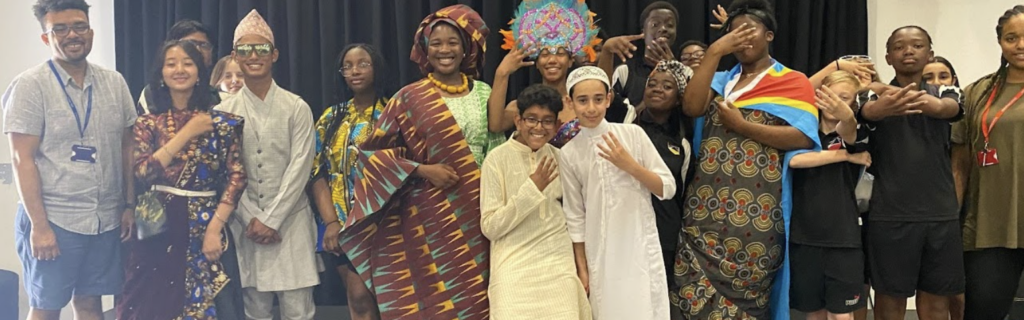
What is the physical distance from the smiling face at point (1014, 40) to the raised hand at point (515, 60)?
166 cm

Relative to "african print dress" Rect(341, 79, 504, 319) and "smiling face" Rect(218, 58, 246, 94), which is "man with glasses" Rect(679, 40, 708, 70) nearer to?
"african print dress" Rect(341, 79, 504, 319)

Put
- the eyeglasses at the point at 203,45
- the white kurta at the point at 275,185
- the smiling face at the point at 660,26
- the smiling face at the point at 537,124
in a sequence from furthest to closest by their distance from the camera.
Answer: the eyeglasses at the point at 203,45, the smiling face at the point at 660,26, the white kurta at the point at 275,185, the smiling face at the point at 537,124

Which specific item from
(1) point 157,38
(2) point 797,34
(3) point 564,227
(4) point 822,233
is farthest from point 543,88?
(1) point 157,38

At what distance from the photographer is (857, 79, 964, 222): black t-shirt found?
2514 millimetres

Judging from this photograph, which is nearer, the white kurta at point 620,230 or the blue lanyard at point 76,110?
the white kurta at point 620,230

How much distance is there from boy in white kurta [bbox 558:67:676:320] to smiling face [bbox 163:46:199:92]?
139cm

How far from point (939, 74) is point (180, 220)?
3.09 meters

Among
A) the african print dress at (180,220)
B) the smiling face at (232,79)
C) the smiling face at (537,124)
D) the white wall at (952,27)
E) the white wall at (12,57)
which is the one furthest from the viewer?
the white wall at (952,27)

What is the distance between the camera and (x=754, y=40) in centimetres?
246

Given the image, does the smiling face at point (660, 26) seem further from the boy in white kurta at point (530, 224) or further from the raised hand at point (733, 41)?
the boy in white kurta at point (530, 224)

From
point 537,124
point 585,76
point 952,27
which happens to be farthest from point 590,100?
point 952,27

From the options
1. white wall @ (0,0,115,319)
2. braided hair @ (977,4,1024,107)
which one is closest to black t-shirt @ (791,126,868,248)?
braided hair @ (977,4,1024,107)

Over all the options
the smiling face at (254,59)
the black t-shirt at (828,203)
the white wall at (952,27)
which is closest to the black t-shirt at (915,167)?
the black t-shirt at (828,203)

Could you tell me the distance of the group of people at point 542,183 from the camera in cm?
239
